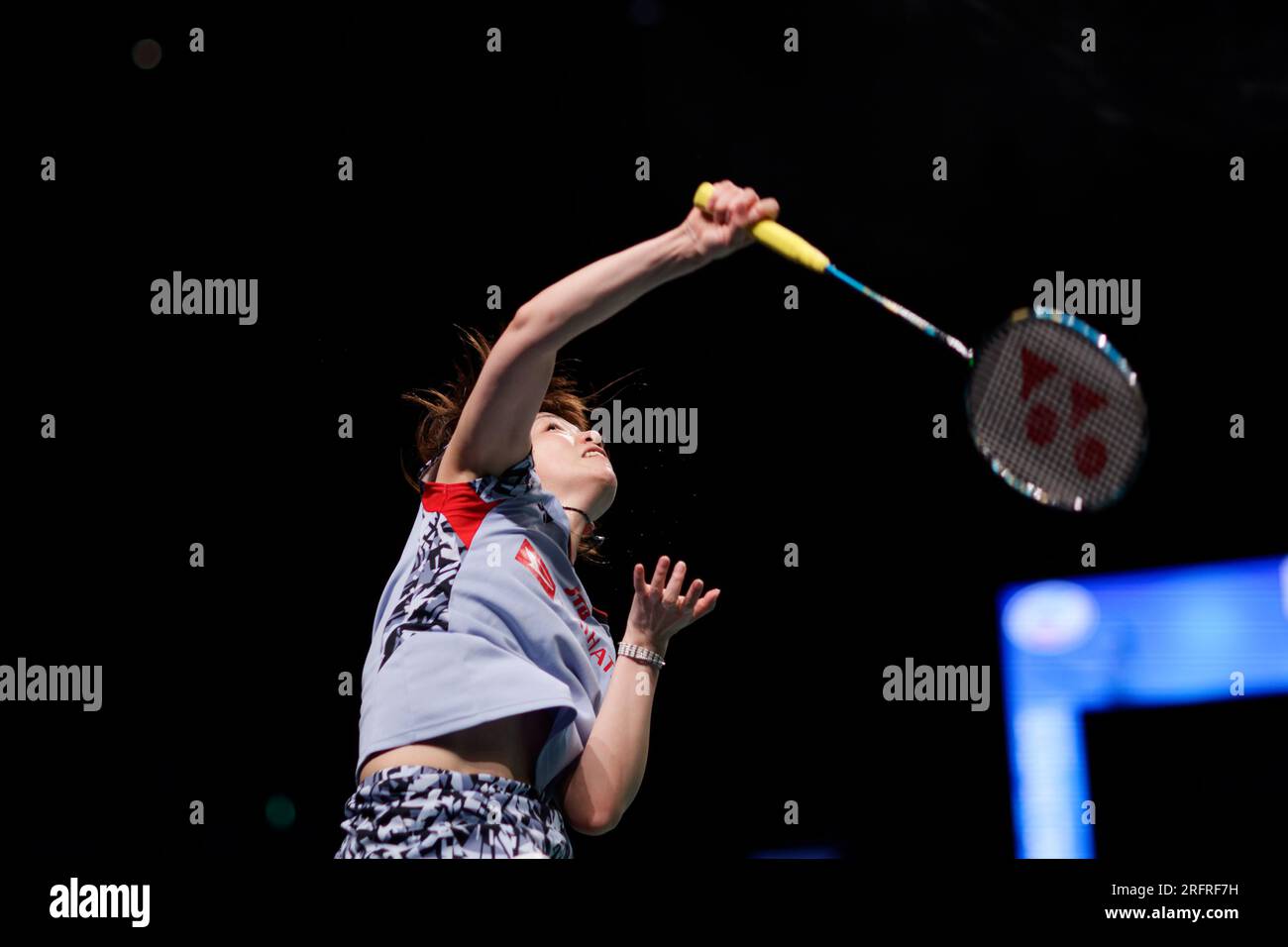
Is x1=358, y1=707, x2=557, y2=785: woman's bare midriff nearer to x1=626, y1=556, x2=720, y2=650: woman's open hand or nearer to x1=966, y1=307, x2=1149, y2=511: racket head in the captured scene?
x1=626, y1=556, x2=720, y2=650: woman's open hand

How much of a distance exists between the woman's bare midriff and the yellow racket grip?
2.29ft

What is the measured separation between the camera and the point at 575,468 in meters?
2.33

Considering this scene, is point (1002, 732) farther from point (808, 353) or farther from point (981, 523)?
point (808, 353)

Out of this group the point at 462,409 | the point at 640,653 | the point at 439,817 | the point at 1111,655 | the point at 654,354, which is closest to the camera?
the point at 439,817

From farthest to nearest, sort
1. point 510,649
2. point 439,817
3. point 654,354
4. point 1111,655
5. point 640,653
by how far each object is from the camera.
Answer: point 1111,655
point 654,354
point 640,653
point 510,649
point 439,817

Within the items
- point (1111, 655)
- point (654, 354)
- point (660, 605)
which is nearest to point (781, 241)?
point (660, 605)

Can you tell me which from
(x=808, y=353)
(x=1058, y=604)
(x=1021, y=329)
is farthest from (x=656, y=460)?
(x=1021, y=329)

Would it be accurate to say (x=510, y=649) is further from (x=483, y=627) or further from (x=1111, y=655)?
(x=1111, y=655)

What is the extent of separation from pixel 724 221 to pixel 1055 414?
21.7 inches

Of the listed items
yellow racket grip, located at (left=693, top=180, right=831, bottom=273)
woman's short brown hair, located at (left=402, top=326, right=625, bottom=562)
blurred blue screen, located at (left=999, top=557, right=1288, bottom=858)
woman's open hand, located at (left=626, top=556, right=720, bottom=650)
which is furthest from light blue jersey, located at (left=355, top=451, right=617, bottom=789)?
blurred blue screen, located at (left=999, top=557, right=1288, bottom=858)

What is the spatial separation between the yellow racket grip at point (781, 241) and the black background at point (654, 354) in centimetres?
180

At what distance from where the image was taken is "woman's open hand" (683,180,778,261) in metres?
1.94

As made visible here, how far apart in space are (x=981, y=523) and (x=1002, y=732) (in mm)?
554

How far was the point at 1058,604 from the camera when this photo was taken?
4109 mm
